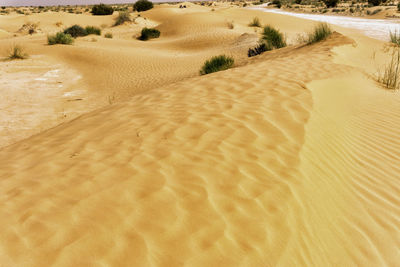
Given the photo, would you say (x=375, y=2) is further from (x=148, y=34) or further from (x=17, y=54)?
(x=17, y=54)

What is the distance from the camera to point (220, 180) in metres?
2.78

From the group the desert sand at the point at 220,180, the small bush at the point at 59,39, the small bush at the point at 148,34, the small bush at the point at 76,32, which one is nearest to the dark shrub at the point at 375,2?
the small bush at the point at 148,34

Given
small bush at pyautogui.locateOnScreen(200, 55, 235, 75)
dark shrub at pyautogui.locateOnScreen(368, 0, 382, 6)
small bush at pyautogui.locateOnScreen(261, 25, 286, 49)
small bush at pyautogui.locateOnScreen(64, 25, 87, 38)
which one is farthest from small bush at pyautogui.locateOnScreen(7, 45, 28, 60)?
dark shrub at pyautogui.locateOnScreen(368, 0, 382, 6)

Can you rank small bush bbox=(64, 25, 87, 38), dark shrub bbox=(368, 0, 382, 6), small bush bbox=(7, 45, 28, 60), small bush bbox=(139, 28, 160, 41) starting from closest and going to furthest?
small bush bbox=(7, 45, 28, 60) < small bush bbox=(64, 25, 87, 38) < small bush bbox=(139, 28, 160, 41) < dark shrub bbox=(368, 0, 382, 6)

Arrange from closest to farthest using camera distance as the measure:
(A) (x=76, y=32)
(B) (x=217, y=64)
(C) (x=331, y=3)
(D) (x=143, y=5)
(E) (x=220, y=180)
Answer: (E) (x=220, y=180) < (B) (x=217, y=64) < (A) (x=76, y=32) < (C) (x=331, y=3) < (D) (x=143, y=5)

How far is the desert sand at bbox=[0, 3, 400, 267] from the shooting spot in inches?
83.0

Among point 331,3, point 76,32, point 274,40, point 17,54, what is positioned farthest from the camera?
point 331,3

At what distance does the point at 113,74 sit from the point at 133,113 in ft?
29.4

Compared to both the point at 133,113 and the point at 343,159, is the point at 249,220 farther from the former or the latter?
the point at 133,113

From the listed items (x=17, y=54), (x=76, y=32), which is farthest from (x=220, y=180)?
(x=76, y=32)

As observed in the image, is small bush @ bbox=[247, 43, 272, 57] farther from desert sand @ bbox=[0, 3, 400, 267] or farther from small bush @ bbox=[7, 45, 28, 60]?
small bush @ bbox=[7, 45, 28, 60]

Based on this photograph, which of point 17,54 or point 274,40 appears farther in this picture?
point 274,40

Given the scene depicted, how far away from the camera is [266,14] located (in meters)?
31.4

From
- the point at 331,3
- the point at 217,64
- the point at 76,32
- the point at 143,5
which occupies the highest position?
the point at 143,5
